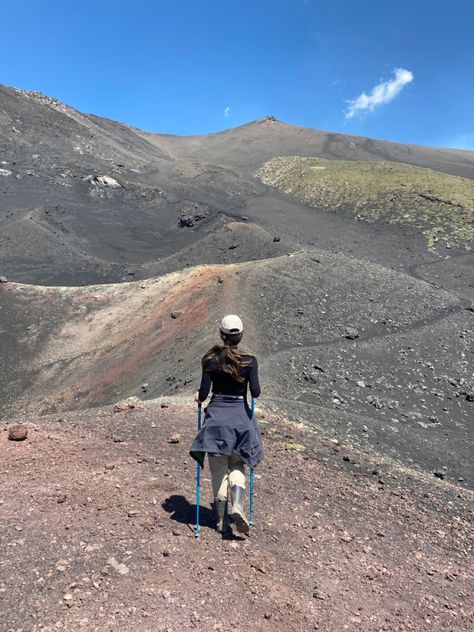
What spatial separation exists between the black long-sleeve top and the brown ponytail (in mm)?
22

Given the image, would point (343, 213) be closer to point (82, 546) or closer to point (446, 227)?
point (446, 227)

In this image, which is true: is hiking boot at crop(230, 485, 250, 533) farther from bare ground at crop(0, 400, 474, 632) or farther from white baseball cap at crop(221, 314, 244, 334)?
white baseball cap at crop(221, 314, 244, 334)

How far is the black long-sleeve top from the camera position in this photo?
526cm

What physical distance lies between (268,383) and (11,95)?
63573 millimetres

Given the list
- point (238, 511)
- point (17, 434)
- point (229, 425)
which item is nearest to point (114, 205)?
point (17, 434)

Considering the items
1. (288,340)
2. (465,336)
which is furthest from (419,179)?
(288,340)

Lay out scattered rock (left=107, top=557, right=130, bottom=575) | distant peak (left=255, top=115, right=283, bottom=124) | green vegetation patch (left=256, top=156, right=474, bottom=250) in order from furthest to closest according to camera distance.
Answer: distant peak (left=255, top=115, right=283, bottom=124)
green vegetation patch (left=256, top=156, right=474, bottom=250)
scattered rock (left=107, top=557, right=130, bottom=575)

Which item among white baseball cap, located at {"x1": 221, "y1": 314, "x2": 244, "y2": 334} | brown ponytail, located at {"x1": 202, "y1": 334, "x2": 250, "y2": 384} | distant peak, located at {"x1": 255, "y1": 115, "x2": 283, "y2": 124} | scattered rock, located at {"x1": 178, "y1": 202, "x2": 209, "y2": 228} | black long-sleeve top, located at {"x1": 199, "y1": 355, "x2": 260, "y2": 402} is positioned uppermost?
distant peak, located at {"x1": 255, "y1": 115, "x2": 283, "y2": 124}

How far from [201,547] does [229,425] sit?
120cm

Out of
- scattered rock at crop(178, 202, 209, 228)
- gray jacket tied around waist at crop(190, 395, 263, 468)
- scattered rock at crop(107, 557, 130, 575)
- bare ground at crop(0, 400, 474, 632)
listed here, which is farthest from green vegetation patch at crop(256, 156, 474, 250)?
scattered rock at crop(107, 557, 130, 575)

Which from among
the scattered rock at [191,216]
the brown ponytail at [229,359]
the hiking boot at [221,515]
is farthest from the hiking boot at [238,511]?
the scattered rock at [191,216]

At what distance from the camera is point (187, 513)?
227 inches

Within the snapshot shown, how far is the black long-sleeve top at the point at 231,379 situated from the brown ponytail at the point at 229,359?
0.07 feet

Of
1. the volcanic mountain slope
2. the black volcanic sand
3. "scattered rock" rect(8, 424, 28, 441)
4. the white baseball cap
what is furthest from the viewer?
the black volcanic sand
